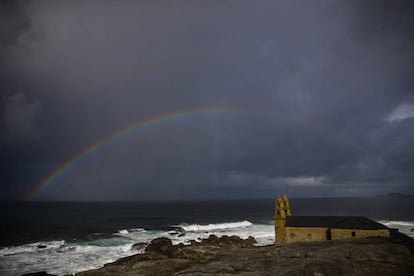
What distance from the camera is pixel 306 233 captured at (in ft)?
129

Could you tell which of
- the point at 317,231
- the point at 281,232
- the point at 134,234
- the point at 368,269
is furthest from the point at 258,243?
the point at 368,269

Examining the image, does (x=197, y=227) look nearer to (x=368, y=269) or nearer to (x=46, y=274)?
(x=46, y=274)

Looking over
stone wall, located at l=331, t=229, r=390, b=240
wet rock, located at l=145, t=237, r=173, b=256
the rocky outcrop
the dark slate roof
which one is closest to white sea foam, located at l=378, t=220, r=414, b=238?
the dark slate roof

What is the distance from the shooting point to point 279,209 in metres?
42.7

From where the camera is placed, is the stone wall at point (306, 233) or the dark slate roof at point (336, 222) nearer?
the dark slate roof at point (336, 222)

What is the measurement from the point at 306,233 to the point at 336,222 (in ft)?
15.0

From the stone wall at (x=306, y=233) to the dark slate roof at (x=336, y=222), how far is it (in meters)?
0.58

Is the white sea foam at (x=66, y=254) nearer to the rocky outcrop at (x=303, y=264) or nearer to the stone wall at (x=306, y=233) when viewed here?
the rocky outcrop at (x=303, y=264)

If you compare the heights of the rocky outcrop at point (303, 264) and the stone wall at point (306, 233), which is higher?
the rocky outcrop at point (303, 264)

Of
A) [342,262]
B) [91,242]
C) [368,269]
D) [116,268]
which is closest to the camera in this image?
[368,269]

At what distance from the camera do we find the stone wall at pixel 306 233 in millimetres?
38406

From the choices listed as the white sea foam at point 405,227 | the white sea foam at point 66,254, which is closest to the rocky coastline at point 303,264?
the white sea foam at point 66,254

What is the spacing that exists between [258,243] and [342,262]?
3550cm

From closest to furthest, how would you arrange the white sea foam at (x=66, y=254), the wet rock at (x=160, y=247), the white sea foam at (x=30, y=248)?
1. the white sea foam at (x=66, y=254)
2. the wet rock at (x=160, y=247)
3. the white sea foam at (x=30, y=248)
